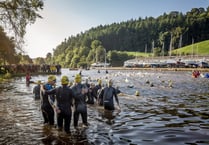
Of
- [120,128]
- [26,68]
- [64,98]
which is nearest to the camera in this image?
[64,98]

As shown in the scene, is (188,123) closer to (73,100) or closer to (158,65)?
(73,100)

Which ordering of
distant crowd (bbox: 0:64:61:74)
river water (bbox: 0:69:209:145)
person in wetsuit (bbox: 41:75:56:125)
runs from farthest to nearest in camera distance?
1. distant crowd (bbox: 0:64:61:74)
2. person in wetsuit (bbox: 41:75:56:125)
3. river water (bbox: 0:69:209:145)

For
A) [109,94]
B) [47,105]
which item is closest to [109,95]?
[109,94]

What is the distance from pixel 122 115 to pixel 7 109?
8.96 m

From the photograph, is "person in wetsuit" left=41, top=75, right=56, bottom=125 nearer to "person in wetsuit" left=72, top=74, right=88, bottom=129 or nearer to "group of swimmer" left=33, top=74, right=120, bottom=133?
"group of swimmer" left=33, top=74, right=120, bottom=133

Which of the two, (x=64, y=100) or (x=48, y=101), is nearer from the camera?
(x=64, y=100)

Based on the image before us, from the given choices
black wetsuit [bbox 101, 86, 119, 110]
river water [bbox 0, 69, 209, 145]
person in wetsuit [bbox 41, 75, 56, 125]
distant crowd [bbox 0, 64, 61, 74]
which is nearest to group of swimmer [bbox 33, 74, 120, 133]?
person in wetsuit [bbox 41, 75, 56, 125]

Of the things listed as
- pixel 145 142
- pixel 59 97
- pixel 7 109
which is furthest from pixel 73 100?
pixel 7 109

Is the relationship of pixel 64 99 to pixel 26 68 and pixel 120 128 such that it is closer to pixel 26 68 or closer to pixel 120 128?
pixel 120 128

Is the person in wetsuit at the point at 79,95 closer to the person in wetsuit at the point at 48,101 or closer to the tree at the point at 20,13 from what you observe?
the person in wetsuit at the point at 48,101

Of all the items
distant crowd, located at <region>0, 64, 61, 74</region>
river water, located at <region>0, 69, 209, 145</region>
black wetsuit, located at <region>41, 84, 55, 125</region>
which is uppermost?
distant crowd, located at <region>0, 64, 61, 74</region>

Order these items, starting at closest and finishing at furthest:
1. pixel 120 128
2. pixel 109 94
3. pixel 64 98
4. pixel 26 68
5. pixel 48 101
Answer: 1. pixel 64 98
2. pixel 48 101
3. pixel 120 128
4. pixel 109 94
5. pixel 26 68

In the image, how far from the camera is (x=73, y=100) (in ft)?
45.5

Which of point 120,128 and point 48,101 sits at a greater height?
point 48,101
